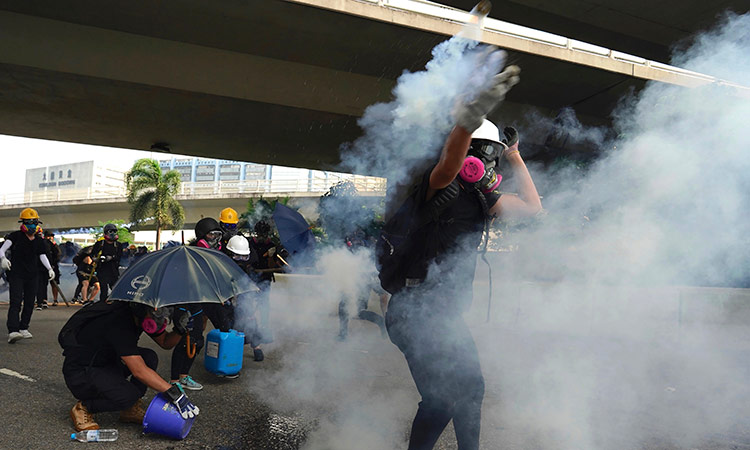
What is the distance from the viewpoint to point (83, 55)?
9516 mm

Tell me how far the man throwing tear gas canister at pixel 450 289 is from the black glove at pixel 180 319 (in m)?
1.84

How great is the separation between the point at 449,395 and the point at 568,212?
343 centimetres

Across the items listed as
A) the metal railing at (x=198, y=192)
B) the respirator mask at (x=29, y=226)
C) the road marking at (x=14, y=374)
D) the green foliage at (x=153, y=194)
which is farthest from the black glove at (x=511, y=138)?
the green foliage at (x=153, y=194)

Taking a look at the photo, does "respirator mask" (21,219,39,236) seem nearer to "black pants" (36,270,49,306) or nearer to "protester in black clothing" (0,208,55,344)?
"protester in black clothing" (0,208,55,344)

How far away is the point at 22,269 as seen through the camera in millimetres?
6793

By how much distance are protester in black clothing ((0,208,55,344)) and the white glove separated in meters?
6.83

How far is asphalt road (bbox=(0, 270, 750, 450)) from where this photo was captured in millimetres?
3469

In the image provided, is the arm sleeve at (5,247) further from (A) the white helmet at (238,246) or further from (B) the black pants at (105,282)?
(A) the white helmet at (238,246)

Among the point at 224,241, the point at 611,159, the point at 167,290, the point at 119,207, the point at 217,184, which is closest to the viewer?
the point at 167,290

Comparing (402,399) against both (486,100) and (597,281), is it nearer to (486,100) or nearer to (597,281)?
(597,281)

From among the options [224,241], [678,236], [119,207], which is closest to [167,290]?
[224,241]

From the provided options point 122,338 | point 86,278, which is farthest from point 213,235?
point 86,278

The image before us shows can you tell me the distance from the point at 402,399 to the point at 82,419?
7.53ft

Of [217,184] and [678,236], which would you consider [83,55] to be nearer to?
[678,236]
